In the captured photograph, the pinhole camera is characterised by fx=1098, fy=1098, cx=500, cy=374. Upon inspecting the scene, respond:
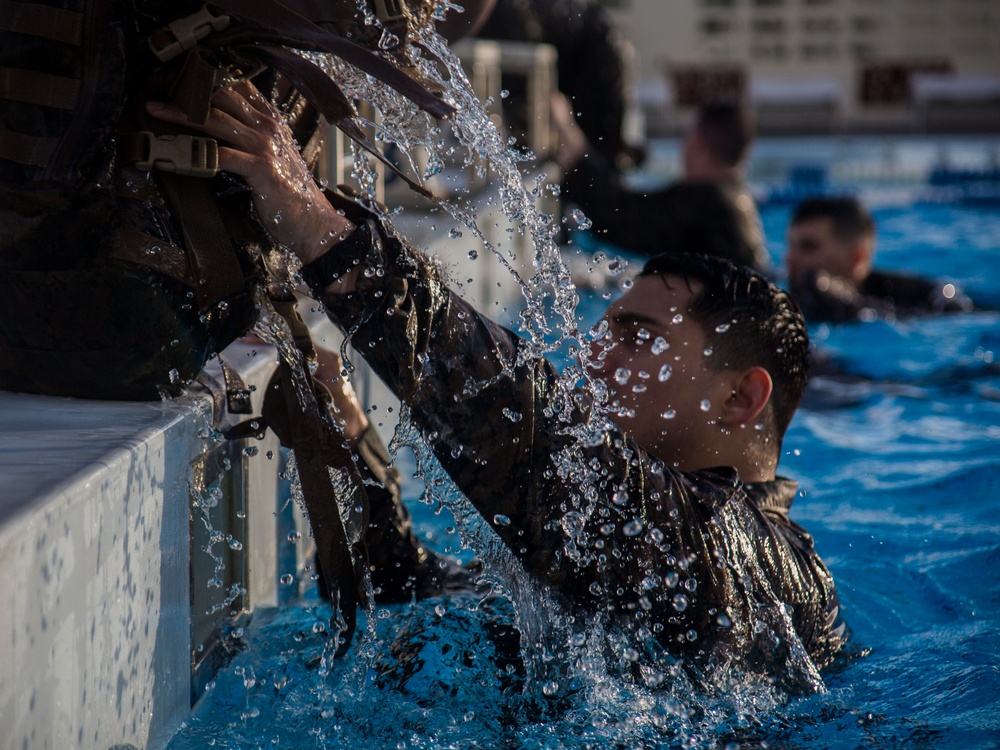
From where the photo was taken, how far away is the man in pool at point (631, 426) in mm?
1491

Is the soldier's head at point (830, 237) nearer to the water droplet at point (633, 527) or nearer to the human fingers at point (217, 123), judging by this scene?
the water droplet at point (633, 527)

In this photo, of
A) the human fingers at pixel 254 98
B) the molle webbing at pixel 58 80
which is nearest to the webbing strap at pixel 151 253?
the molle webbing at pixel 58 80

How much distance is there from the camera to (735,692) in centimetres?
186

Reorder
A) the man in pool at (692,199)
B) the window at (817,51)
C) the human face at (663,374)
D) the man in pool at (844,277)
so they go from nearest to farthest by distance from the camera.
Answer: the human face at (663,374), the man in pool at (844,277), the man in pool at (692,199), the window at (817,51)

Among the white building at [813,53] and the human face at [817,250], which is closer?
the human face at [817,250]

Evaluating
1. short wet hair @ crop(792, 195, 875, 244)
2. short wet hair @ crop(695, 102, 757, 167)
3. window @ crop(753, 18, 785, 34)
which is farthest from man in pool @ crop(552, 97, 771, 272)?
window @ crop(753, 18, 785, 34)

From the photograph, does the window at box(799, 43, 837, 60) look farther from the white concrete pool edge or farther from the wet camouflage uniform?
the white concrete pool edge

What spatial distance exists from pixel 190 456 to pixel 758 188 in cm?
1160

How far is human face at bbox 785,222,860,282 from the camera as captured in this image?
19.2ft

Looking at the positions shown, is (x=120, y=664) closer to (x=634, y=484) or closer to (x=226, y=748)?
(x=226, y=748)

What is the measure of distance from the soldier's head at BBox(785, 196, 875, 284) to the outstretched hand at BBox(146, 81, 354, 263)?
184 inches

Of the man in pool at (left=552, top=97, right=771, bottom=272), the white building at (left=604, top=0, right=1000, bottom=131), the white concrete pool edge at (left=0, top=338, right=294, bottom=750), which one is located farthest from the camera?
the white building at (left=604, top=0, right=1000, bottom=131)

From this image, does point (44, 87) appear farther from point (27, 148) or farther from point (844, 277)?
point (844, 277)

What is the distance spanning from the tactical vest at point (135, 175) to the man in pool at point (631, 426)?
0.20ft
